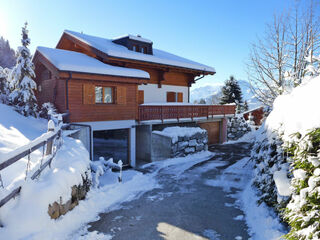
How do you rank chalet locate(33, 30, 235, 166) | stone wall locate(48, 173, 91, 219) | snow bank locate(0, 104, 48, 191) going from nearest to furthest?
stone wall locate(48, 173, 91, 219) → snow bank locate(0, 104, 48, 191) → chalet locate(33, 30, 235, 166)

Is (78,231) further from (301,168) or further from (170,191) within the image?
(301,168)

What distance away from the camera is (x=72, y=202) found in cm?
546

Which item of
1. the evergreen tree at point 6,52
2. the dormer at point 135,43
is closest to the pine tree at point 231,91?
the dormer at point 135,43

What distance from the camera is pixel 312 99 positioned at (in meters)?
3.99

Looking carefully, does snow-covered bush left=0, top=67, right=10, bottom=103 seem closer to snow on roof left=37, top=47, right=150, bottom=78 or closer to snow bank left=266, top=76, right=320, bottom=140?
snow on roof left=37, top=47, right=150, bottom=78

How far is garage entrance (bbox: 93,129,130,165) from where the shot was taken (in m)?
13.9

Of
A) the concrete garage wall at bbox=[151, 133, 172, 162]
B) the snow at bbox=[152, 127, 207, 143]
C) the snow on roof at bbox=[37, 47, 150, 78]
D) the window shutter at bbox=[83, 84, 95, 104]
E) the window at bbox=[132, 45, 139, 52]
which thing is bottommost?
the concrete garage wall at bbox=[151, 133, 172, 162]

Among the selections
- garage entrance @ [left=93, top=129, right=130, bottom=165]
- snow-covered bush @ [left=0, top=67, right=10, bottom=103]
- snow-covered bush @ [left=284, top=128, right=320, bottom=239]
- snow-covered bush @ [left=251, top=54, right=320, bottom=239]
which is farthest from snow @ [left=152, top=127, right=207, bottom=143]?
snow-covered bush @ [left=0, top=67, right=10, bottom=103]

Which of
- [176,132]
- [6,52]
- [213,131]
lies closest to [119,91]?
[176,132]

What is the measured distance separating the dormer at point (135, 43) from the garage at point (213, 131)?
312 inches

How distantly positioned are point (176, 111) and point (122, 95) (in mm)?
4180

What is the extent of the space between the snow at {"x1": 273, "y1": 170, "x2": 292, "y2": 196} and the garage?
47.4 ft

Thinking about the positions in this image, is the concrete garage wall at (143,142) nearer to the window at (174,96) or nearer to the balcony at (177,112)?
the balcony at (177,112)

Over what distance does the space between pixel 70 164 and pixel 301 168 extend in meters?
5.21
